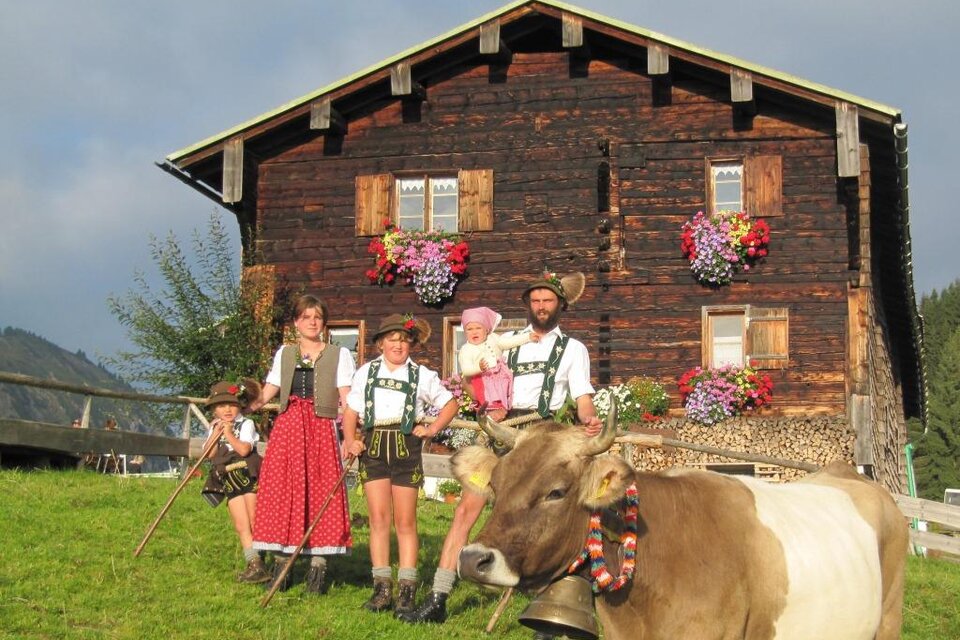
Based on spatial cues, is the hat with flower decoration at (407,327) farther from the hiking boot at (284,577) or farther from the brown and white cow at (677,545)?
the brown and white cow at (677,545)

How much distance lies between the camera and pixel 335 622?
8258 millimetres

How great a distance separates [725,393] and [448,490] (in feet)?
15.3

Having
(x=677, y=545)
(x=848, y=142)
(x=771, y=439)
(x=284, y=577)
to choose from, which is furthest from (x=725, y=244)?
(x=677, y=545)

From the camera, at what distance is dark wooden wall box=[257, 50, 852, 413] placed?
20.2m

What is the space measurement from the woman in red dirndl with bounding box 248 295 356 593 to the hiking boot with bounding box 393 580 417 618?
68 centimetres

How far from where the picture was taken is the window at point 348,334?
856 inches

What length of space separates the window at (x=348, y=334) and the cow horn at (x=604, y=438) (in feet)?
53.6

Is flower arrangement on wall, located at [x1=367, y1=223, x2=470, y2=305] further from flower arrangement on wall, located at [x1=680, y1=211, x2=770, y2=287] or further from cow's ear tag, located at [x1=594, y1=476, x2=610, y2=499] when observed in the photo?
cow's ear tag, located at [x1=594, y1=476, x2=610, y2=499]

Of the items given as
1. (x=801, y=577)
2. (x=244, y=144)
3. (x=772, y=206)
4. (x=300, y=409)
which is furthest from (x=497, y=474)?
(x=244, y=144)

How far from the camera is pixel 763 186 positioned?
20.4m

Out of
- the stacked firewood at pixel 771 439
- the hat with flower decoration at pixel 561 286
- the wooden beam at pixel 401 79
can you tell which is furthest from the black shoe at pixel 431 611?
the wooden beam at pixel 401 79

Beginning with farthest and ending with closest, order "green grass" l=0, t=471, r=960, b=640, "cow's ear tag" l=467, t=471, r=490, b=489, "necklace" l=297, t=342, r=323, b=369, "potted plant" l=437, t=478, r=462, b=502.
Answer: "potted plant" l=437, t=478, r=462, b=502, "necklace" l=297, t=342, r=323, b=369, "green grass" l=0, t=471, r=960, b=640, "cow's ear tag" l=467, t=471, r=490, b=489

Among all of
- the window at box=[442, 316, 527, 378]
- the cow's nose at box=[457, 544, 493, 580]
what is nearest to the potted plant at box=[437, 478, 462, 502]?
the window at box=[442, 316, 527, 378]

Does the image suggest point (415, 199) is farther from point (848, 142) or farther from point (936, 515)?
point (936, 515)
